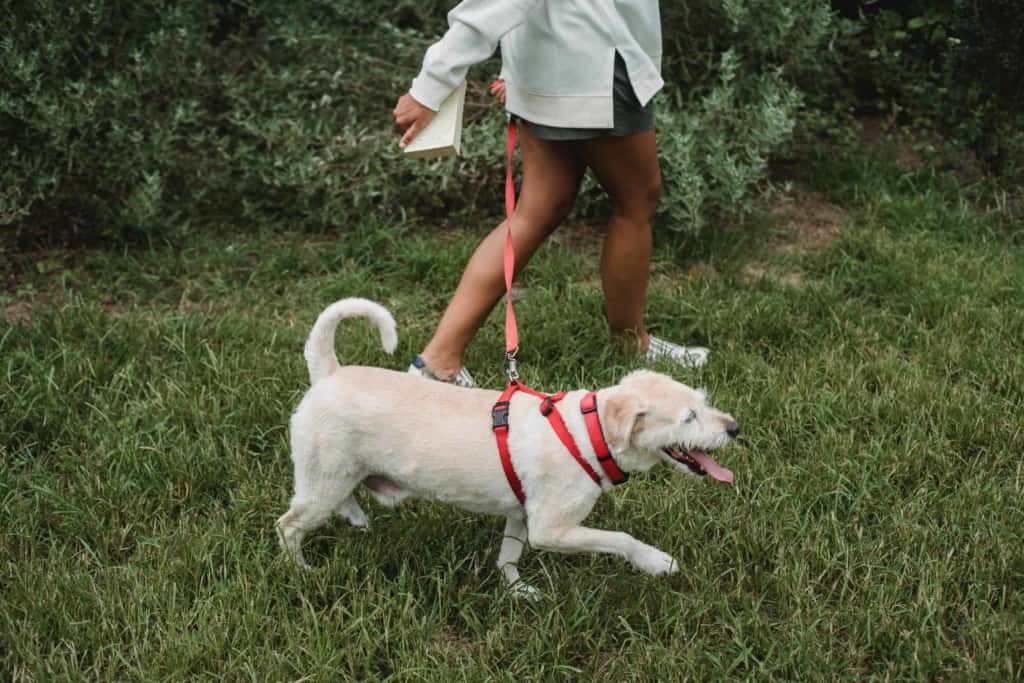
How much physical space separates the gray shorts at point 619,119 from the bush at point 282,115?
4.42ft

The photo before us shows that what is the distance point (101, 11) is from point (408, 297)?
196 cm

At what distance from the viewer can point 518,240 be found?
385 centimetres

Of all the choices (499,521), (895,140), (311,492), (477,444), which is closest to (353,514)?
(311,492)

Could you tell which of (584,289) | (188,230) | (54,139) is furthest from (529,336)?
(54,139)

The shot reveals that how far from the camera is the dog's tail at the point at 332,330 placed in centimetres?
295

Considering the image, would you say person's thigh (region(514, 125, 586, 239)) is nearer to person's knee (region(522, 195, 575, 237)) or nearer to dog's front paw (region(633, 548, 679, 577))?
person's knee (region(522, 195, 575, 237))

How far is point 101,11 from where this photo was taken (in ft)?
16.3

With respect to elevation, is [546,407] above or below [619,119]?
below

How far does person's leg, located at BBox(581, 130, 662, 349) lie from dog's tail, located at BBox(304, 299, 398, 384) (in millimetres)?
1111

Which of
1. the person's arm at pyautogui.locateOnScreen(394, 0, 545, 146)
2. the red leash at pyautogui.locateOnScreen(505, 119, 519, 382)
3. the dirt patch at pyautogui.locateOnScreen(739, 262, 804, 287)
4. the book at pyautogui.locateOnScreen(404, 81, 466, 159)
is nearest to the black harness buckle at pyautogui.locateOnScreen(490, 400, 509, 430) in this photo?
the red leash at pyautogui.locateOnScreen(505, 119, 519, 382)

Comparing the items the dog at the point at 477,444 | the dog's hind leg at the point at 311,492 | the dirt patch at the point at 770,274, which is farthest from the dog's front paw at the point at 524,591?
the dirt patch at the point at 770,274

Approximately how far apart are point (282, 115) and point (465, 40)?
2.83 meters

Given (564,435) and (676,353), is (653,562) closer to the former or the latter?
(564,435)

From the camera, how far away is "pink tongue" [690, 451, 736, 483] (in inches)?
110
